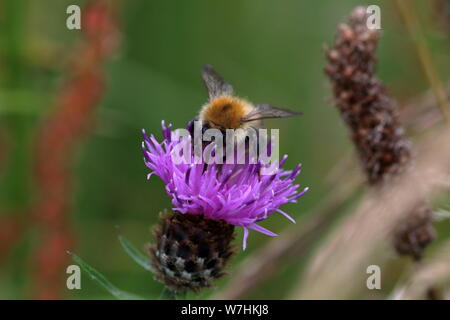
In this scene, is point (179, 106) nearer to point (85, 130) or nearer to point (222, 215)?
point (85, 130)

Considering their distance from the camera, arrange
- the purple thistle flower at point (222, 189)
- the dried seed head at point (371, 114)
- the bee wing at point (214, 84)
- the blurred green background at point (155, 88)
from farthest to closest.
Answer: the blurred green background at point (155, 88)
the bee wing at point (214, 84)
the dried seed head at point (371, 114)
the purple thistle flower at point (222, 189)

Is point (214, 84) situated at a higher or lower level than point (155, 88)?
lower

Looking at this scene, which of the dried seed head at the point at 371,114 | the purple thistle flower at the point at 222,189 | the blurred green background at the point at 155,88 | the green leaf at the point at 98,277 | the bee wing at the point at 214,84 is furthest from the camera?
the blurred green background at the point at 155,88

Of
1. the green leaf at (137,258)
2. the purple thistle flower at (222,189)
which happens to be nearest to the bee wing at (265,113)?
the purple thistle flower at (222,189)

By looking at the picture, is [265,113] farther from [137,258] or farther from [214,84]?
[137,258]

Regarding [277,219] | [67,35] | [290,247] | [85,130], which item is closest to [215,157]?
[290,247]

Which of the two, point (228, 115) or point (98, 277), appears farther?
point (228, 115)

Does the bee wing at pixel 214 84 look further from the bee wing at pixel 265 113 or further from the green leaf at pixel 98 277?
the green leaf at pixel 98 277

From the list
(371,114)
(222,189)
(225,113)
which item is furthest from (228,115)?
(371,114)
